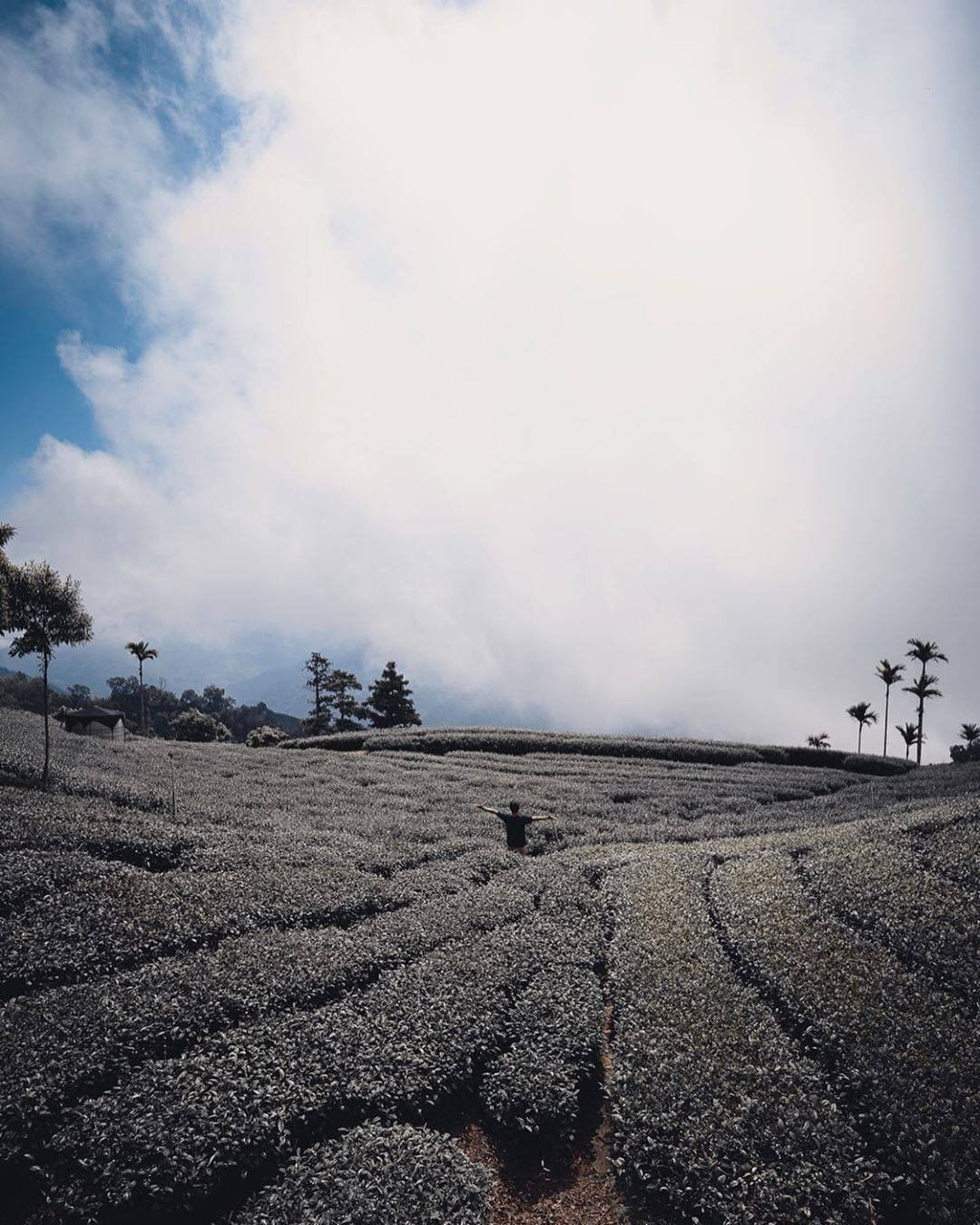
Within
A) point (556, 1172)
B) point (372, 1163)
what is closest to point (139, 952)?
point (372, 1163)

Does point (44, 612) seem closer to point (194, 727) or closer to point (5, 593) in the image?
point (5, 593)

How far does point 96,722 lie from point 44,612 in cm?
2549

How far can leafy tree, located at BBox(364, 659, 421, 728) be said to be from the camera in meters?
70.3

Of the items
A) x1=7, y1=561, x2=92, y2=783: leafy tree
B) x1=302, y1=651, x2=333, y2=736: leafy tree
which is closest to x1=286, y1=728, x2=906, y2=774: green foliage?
x1=7, y1=561, x2=92, y2=783: leafy tree

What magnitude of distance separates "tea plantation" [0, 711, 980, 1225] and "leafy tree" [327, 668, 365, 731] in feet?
192

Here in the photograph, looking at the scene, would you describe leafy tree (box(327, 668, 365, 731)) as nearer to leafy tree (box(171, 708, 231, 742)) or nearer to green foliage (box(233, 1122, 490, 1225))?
leafy tree (box(171, 708, 231, 742))

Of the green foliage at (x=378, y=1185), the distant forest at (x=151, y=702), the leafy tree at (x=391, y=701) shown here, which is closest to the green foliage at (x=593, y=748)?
the leafy tree at (x=391, y=701)

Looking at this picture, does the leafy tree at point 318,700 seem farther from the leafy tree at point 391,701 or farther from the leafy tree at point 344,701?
the leafy tree at point 391,701

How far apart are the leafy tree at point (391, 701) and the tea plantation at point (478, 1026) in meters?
50.0

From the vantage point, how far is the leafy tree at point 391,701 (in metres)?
70.3

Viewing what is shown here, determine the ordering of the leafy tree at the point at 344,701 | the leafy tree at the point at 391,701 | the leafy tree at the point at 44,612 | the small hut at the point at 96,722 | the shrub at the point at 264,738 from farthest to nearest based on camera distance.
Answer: the leafy tree at the point at 344,701 < the leafy tree at the point at 391,701 < the shrub at the point at 264,738 < the small hut at the point at 96,722 < the leafy tree at the point at 44,612

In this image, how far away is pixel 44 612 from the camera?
85.6 ft

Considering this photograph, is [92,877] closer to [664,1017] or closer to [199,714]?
[664,1017]

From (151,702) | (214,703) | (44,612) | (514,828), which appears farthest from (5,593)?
(214,703)
